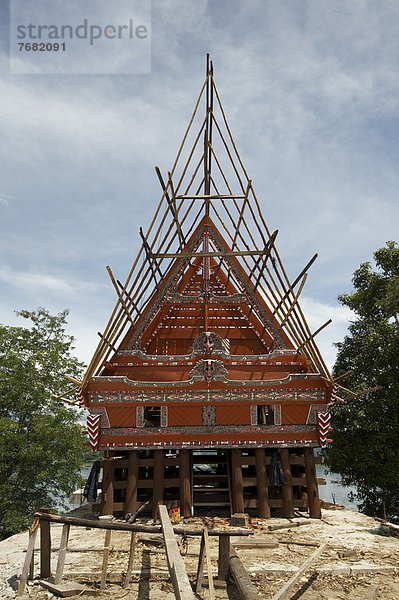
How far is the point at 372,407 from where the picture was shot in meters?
22.2

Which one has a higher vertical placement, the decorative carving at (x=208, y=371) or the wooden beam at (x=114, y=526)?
the decorative carving at (x=208, y=371)

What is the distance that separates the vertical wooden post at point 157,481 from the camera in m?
15.3

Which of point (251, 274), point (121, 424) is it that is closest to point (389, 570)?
point (121, 424)

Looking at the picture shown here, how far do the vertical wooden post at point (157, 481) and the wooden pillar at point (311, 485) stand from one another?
5.19 meters

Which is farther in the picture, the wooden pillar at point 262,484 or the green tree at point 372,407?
the green tree at point 372,407

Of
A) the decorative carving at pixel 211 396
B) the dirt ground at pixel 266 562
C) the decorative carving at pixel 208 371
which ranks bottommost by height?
the dirt ground at pixel 266 562

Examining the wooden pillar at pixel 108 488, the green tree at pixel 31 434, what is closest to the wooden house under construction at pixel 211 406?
the wooden pillar at pixel 108 488

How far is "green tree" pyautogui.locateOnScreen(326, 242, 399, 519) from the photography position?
853 inches

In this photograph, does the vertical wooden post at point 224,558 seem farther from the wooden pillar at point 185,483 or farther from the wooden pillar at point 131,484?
the wooden pillar at point 131,484

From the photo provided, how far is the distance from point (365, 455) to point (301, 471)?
20.6 feet

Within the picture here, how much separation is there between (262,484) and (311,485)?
1.73 metres

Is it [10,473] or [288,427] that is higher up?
[288,427]

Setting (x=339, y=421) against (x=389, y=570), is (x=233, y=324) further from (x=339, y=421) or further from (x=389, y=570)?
(x=389, y=570)

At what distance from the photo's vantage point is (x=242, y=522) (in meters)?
14.1
